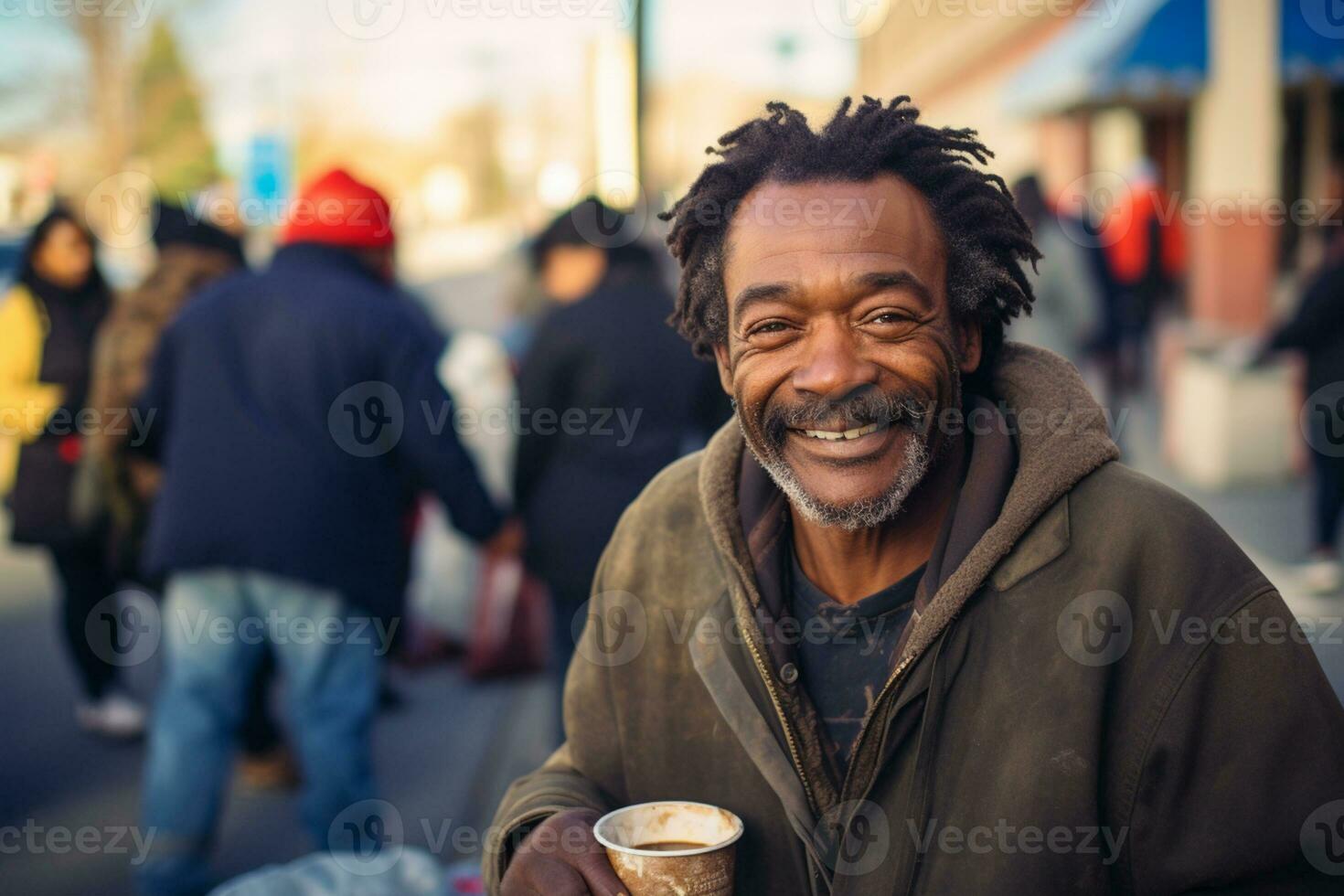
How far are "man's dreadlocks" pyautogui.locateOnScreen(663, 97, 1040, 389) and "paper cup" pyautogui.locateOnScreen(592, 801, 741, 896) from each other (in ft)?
2.78

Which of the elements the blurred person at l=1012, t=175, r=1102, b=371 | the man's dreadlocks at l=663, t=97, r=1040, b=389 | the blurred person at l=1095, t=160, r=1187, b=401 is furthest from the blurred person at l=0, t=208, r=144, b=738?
the blurred person at l=1095, t=160, r=1187, b=401

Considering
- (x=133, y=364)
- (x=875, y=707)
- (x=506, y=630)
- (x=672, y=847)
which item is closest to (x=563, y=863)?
(x=672, y=847)

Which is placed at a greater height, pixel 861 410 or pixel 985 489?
pixel 861 410

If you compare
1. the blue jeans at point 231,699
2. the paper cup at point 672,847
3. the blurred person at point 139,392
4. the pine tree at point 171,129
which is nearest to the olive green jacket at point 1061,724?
the paper cup at point 672,847

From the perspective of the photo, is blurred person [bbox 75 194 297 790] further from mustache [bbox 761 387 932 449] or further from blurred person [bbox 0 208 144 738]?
mustache [bbox 761 387 932 449]

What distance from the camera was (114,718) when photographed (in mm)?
6406

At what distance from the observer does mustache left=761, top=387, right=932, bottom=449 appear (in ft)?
7.08

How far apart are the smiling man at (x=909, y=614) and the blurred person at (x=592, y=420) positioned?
255cm

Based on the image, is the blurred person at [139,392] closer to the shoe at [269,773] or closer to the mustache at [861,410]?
the shoe at [269,773]

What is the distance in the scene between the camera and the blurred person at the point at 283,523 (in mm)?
4234

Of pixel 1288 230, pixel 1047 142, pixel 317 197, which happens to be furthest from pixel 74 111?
pixel 317 197

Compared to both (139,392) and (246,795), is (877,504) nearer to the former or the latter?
(139,392)

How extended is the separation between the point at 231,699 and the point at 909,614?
281 centimetres

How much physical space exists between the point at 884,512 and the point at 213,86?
2742 cm
